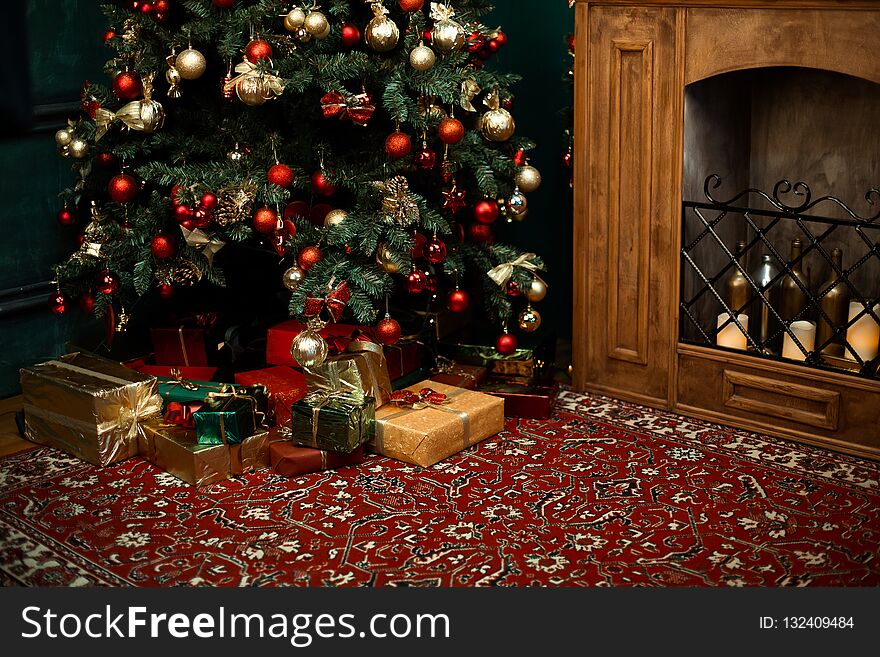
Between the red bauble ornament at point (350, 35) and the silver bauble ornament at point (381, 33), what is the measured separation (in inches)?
2.4

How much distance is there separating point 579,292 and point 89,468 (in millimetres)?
1632

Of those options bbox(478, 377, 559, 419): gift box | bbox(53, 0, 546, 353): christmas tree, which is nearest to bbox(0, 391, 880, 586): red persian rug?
bbox(478, 377, 559, 419): gift box

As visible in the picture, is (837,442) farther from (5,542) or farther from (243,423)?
(5,542)

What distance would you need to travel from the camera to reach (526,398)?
318 cm

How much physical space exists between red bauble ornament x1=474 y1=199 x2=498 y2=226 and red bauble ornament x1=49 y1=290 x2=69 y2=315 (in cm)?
137

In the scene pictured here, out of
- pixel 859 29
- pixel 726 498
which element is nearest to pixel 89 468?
pixel 726 498

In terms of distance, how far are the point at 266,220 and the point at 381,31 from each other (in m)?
0.63

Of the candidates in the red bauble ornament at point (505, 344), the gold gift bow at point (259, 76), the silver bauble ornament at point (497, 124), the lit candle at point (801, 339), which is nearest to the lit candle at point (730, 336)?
the lit candle at point (801, 339)

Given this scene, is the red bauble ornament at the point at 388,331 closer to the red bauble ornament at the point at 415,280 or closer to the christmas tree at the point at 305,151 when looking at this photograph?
the christmas tree at the point at 305,151

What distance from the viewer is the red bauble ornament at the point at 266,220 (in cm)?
293

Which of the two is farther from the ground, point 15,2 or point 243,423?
point 15,2

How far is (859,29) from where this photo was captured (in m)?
2.62

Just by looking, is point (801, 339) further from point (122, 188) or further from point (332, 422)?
point (122, 188)

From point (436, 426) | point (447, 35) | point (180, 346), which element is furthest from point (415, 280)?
point (180, 346)
